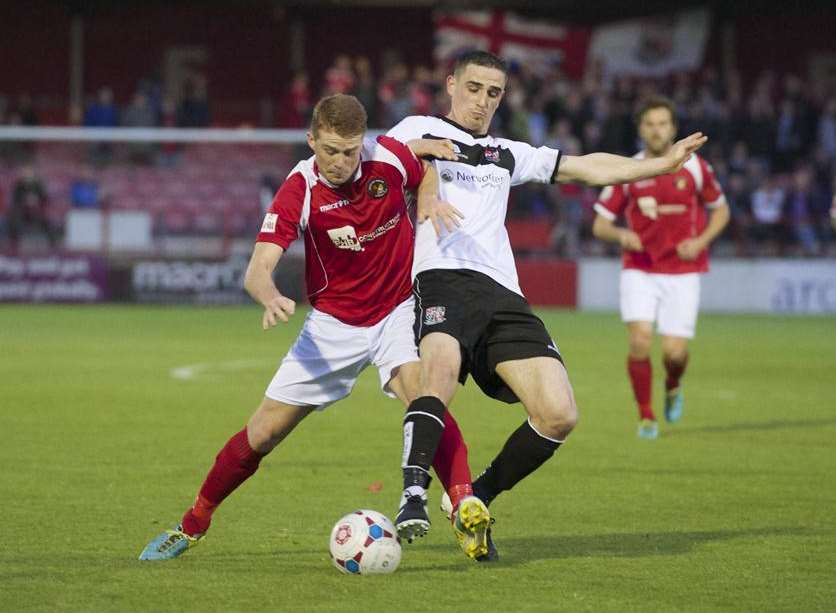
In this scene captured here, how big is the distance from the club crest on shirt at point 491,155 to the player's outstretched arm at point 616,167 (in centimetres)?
29

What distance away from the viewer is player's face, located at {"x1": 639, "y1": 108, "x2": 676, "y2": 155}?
11.6 metres

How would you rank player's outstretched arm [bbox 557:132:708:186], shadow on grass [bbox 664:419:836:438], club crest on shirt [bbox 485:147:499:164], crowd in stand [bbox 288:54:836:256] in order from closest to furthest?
player's outstretched arm [bbox 557:132:708:186]
club crest on shirt [bbox 485:147:499:164]
shadow on grass [bbox 664:419:836:438]
crowd in stand [bbox 288:54:836:256]

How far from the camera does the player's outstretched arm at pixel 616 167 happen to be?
7219 millimetres

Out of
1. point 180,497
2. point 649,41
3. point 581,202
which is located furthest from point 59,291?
point 180,497

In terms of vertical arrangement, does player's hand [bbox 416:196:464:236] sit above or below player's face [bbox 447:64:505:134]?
below

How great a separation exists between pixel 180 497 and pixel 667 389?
4.98 metres

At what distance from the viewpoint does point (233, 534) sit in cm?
754

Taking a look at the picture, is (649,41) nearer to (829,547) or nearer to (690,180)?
(690,180)

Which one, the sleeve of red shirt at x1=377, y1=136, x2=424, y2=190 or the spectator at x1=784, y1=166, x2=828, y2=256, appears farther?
the spectator at x1=784, y1=166, x2=828, y2=256

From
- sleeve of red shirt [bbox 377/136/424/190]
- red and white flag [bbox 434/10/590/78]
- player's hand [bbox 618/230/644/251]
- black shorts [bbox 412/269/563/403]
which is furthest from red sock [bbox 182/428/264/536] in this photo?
red and white flag [bbox 434/10/590/78]

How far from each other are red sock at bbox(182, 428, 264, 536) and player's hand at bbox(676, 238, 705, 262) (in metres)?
5.80

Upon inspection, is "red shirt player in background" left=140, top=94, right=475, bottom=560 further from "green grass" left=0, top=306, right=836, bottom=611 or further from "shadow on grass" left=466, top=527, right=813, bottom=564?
"shadow on grass" left=466, top=527, right=813, bottom=564

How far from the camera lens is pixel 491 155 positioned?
24.2ft

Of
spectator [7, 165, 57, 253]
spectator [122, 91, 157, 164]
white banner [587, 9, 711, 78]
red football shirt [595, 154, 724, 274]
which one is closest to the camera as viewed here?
red football shirt [595, 154, 724, 274]
